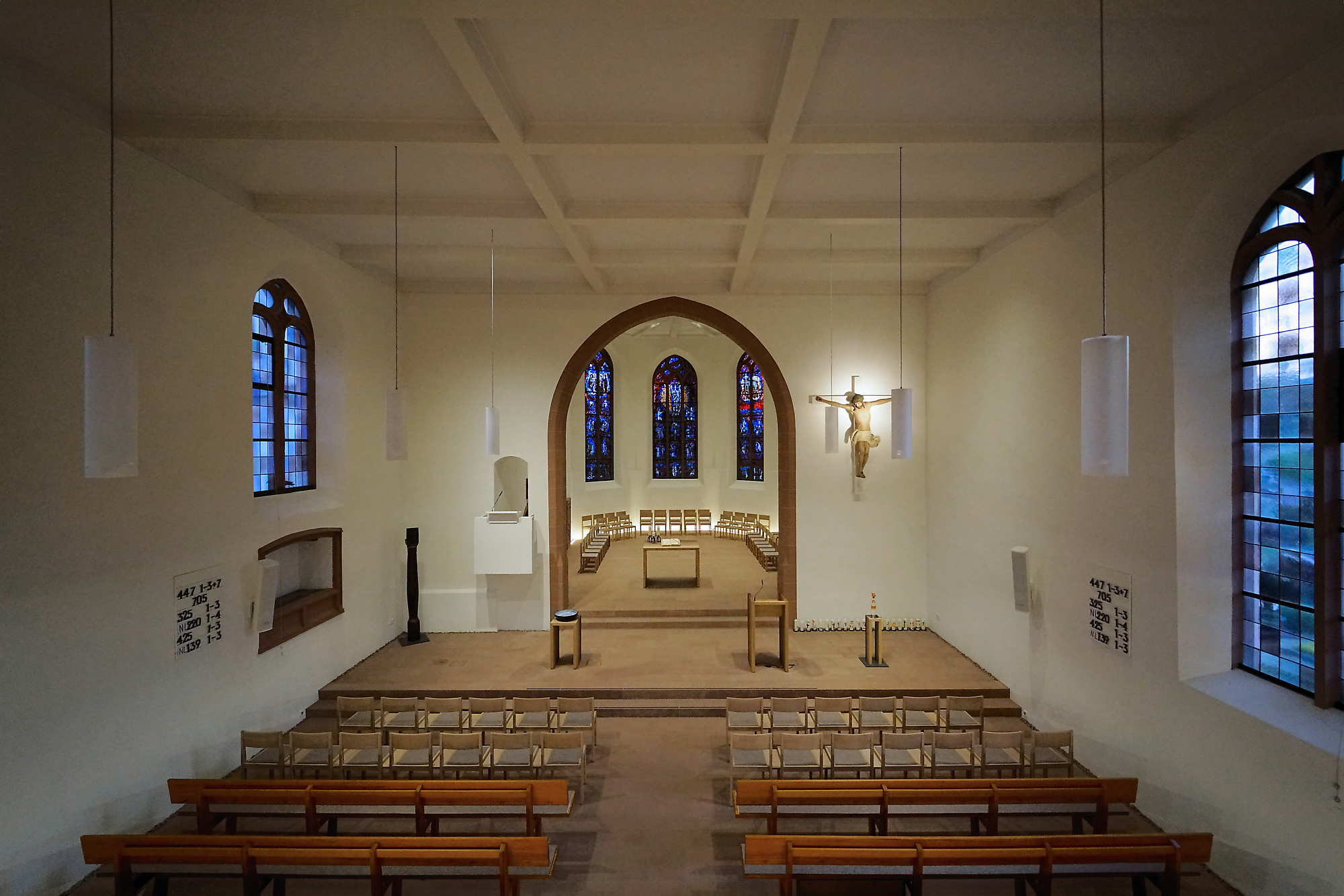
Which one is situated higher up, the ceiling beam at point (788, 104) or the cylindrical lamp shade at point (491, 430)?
the ceiling beam at point (788, 104)

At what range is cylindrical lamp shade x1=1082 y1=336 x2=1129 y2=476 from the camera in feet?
10.8

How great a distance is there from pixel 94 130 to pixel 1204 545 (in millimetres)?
8948

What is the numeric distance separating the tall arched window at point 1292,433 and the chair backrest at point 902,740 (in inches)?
98.6

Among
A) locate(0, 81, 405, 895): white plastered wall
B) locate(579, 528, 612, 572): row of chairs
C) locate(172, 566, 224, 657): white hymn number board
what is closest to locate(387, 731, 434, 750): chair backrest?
locate(0, 81, 405, 895): white plastered wall

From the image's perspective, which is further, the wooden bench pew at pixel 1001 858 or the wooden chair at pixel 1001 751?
the wooden chair at pixel 1001 751

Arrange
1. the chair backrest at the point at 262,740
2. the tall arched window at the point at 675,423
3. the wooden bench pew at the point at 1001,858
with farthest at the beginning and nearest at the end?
the tall arched window at the point at 675,423
the chair backrest at the point at 262,740
the wooden bench pew at the point at 1001,858

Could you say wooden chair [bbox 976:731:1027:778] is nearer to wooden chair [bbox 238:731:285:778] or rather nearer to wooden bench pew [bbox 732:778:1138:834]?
wooden bench pew [bbox 732:778:1138:834]

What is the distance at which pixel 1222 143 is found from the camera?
182 inches

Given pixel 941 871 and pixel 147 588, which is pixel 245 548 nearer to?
pixel 147 588

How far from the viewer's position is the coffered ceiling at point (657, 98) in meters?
3.66

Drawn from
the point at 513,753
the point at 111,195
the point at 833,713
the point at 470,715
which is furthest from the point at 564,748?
the point at 111,195

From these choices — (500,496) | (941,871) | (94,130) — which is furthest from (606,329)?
(941,871)

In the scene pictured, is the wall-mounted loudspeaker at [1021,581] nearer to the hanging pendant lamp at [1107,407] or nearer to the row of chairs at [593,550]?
the hanging pendant lamp at [1107,407]

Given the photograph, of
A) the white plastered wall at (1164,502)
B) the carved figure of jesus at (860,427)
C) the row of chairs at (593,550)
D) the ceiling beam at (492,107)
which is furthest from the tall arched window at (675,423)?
the ceiling beam at (492,107)
